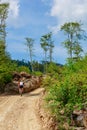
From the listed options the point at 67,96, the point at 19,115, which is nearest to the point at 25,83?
the point at 19,115

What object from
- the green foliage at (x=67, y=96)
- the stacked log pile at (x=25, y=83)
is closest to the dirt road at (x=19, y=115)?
the green foliage at (x=67, y=96)

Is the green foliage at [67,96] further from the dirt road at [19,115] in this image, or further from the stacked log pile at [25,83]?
the stacked log pile at [25,83]

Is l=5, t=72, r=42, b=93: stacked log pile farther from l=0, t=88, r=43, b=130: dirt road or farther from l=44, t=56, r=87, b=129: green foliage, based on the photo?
l=44, t=56, r=87, b=129: green foliage

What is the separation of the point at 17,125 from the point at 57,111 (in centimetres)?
285

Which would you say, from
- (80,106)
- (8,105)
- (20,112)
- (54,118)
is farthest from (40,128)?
(8,105)

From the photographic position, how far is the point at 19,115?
88.3 ft

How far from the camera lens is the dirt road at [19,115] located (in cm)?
2298

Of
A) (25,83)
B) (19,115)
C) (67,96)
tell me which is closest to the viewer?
(67,96)

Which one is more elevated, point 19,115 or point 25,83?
point 25,83

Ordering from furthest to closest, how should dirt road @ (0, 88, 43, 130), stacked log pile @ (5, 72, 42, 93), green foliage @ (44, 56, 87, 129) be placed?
1. stacked log pile @ (5, 72, 42, 93)
2. dirt road @ (0, 88, 43, 130)
3. green foliage @ (44, 56, 87, 129)

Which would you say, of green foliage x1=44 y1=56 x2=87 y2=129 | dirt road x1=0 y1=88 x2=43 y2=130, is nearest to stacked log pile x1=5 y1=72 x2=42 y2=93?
dirt road x1=0 y1=88 x2=43 y2=130

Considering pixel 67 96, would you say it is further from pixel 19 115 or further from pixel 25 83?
pixel 25 83

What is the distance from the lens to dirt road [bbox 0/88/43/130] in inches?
905

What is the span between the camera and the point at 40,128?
22109 millimetres
